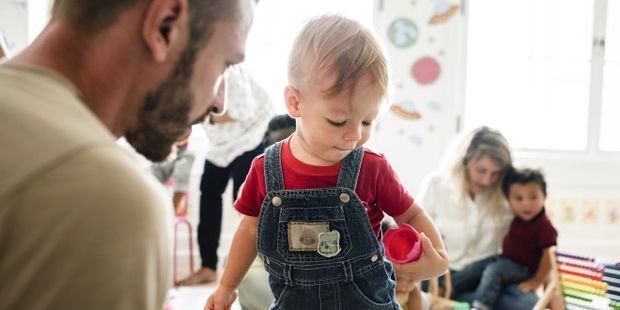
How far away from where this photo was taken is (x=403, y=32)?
407 centimetres

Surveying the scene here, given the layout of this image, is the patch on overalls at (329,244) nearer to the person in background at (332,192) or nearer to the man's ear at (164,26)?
the person in background at (332,192)

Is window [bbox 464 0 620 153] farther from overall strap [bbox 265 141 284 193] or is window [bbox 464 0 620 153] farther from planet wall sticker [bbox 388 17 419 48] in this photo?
overall strap [bbox 265 141 284 193]

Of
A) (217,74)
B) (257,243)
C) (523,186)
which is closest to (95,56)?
(217,74)

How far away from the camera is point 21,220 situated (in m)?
0.47

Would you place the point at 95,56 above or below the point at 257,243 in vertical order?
above

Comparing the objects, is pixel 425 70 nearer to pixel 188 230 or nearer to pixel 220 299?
pixel 188 230

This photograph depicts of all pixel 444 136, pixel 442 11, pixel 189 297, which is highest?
pixel 442 11

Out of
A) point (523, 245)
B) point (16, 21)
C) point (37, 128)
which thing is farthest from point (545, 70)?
point (37, 128)

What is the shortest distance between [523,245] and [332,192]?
1.70 meters

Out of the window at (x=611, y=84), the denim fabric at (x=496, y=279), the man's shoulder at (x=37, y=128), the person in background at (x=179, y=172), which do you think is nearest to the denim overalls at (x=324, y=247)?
the man's shoulder at (x=37, y=128)

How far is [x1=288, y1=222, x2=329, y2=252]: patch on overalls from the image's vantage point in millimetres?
1114

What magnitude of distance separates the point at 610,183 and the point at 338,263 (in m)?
3.69

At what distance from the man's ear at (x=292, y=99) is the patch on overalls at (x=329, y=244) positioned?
0.78ft

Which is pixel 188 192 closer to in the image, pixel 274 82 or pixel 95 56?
pixel 274 82
